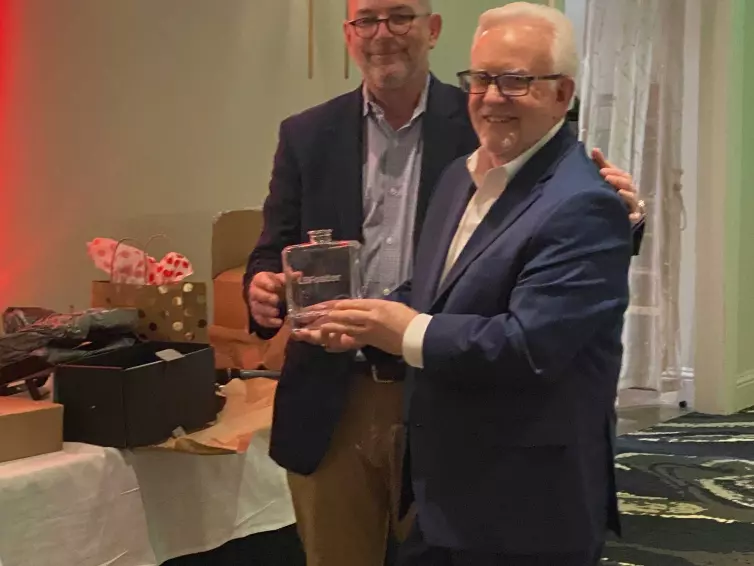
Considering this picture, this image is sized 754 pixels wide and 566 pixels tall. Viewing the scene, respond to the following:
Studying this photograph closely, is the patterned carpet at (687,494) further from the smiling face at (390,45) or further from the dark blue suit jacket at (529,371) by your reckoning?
the smiling face at (390,45)

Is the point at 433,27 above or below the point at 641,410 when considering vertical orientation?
above

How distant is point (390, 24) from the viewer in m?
1.62

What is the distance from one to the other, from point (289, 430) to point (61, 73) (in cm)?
Answer: 149

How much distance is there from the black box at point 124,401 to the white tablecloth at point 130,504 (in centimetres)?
4

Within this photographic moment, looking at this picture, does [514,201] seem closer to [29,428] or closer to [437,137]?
[437,137]

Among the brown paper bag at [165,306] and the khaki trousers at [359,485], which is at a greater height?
the brown paper bag at [165,306]

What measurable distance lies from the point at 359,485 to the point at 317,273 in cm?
42

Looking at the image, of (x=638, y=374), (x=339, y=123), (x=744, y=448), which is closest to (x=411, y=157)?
(x=339, y=123)

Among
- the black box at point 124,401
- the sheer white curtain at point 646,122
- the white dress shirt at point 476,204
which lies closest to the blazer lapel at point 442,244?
the white dress shirt at point 476,204

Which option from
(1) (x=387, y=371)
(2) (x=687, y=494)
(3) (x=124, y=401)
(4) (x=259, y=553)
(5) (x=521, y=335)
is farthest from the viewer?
(2) (x=687, y=494)

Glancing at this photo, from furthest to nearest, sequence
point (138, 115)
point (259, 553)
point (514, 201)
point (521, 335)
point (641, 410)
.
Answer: point (641, 410) < point (138, 115) < point (259, 553) < point (514, 201) < point (521, 335)

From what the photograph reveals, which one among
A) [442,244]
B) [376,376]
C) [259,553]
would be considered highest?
[442,244]

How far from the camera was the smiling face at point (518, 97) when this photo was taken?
1.27 meters

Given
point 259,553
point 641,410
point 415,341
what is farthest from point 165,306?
point 641,410
